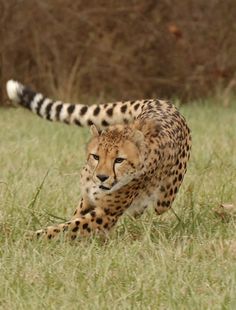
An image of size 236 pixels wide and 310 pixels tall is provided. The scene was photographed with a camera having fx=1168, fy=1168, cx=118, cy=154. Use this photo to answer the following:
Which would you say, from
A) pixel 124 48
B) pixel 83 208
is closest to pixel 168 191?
pixel 83 208

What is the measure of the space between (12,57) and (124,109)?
281 inches

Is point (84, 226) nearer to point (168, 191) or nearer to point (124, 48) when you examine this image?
point (168, 191)

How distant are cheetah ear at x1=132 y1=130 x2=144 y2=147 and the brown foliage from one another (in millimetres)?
7871

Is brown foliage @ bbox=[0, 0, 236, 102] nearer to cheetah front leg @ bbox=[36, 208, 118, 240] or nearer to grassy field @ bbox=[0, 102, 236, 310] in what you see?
grassy field @ bbox=[0, 102, 236, 310]

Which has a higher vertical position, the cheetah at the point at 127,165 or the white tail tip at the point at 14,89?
the white tail tip at the point at 14,89

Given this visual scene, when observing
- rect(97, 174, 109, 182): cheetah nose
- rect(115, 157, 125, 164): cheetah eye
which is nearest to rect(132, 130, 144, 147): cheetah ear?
rect(115, 157, 125, 164): cheetah eye

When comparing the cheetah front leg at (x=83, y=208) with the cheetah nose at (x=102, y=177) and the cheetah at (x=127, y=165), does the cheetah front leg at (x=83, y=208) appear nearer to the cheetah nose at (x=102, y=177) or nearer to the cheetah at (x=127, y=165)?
the cheetah at (x=127, y=165)

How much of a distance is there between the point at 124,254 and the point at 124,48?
9.14 metres

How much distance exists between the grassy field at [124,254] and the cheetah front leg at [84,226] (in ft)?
0.24

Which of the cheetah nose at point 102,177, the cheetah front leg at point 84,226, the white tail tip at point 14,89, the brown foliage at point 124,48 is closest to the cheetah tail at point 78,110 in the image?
the white tail tip at point 14,89

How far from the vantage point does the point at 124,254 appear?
4801mm

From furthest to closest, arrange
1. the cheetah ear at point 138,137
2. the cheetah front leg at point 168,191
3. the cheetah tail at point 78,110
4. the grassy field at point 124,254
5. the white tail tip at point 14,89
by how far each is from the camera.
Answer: the white tail tip at point 14,89, the cheetah tail at point 78,110, the cheetah front leg at point 168,191, the cheetah ear at point 138,137, the grassy field at point 124,254

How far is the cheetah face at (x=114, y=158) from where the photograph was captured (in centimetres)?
514

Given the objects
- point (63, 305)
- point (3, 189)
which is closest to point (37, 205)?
point (3, 189)
